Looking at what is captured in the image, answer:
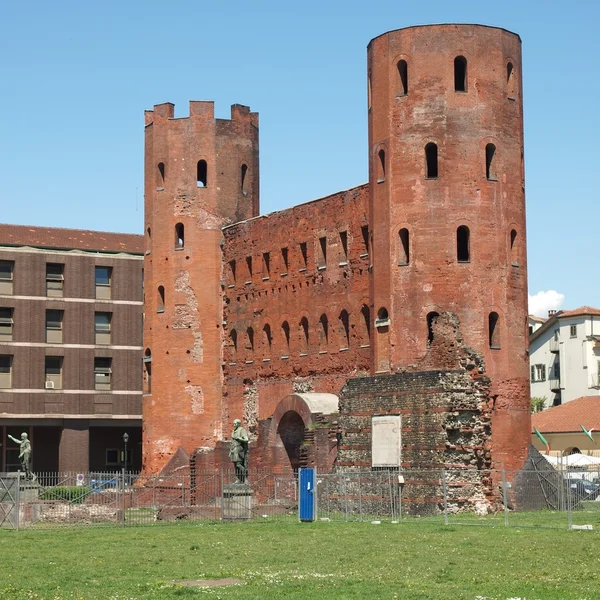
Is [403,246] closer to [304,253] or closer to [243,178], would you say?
[304,253]

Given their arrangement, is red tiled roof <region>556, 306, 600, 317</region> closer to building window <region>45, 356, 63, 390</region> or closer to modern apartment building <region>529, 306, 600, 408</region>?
modern apartment building <region>529, 306, 600, 408</region>

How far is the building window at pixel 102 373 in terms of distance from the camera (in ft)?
242

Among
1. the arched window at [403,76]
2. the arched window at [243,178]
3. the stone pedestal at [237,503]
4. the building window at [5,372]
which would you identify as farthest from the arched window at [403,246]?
the building window at [5,372]

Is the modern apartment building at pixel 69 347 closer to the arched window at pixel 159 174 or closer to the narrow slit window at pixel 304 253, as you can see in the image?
the arched window at pixel 159 174

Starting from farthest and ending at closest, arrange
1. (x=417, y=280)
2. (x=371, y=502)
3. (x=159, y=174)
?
(x=159, y=174) → (x=417, y=280) → (x=371, y=502)

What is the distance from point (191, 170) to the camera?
185 feet

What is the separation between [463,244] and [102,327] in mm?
35456

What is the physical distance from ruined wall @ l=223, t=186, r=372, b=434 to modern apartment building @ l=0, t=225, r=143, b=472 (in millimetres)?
19051

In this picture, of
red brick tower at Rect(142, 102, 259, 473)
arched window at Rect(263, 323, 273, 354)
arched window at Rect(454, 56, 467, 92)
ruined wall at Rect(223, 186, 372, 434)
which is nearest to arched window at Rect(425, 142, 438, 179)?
arched window at Rect(454, 56, 467, 92)

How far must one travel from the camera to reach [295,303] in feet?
172

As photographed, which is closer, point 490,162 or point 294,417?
point 490,162

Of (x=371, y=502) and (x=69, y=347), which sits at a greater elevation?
(x=69, y=347)

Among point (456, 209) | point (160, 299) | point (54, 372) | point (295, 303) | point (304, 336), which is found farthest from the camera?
point (54, 372)

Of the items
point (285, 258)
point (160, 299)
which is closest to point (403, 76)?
point (285, 258)
